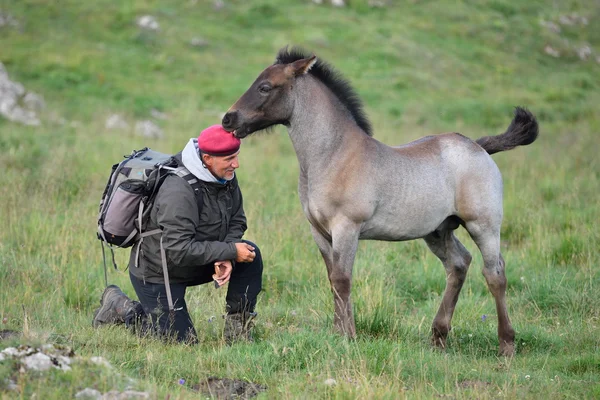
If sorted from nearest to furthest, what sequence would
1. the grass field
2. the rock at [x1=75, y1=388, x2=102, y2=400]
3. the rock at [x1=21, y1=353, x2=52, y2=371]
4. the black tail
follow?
the rock at [x1=75, y1=388, x2=102, y2=400]
the rock at [x1=21, y1=353, x2=52, y2=371]
the grass field
the black tail

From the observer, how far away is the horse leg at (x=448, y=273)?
595 cm

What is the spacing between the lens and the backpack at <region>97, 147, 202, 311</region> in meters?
5.31

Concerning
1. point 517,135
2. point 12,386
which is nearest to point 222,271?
point 12,386

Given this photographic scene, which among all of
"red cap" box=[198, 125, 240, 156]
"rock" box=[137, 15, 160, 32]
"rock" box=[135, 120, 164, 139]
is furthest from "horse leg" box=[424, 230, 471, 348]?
"rock" box=[137, 15, 160, 32]

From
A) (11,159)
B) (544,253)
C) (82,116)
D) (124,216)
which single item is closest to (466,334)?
(544,253)

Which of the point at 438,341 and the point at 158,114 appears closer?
the point at 438,341

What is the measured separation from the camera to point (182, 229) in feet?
17.1

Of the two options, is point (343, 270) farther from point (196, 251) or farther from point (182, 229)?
point (182, 229)

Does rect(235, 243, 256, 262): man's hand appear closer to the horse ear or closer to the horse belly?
the horse belly

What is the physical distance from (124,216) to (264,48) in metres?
16.9

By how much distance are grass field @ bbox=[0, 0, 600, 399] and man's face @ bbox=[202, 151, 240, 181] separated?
50.8 inches

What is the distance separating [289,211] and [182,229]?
167 inches

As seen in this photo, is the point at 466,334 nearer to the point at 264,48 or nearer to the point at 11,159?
the point at 11,159

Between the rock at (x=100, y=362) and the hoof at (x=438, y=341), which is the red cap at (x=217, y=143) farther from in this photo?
the hoof at (x=438, y=341)
